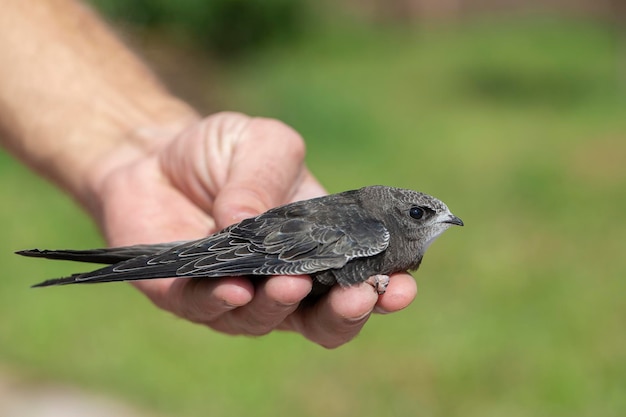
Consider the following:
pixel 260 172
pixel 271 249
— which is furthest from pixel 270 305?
pixel 260 172

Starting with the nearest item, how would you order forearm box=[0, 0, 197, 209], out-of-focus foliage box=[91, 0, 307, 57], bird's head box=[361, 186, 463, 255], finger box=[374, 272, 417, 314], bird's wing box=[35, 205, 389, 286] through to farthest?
bird's wing box=[35, 205, 389, 286] → finger box=[374, 272, 417, 314] → bird's head box=[361, 186, 463, 255] → forearm box=[0, 0, 197, 209] → out-of-focus foliage box=[91, 0, 307, 57]

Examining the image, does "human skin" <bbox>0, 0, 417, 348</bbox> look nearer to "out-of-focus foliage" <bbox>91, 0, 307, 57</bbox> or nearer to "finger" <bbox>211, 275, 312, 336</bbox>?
"finger" <bbox>211, 275, 312, 336</bbox>

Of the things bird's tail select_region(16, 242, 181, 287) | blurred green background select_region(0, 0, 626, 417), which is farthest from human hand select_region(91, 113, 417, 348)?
Answer: blurred green background select_region(0, 0, 626, 417)

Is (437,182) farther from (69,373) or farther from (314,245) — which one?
(314,245)

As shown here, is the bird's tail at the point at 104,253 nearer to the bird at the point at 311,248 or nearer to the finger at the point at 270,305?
the bird at the point at 311,248

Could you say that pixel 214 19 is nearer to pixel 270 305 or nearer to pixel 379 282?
pixel 379 282
